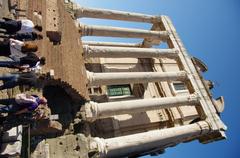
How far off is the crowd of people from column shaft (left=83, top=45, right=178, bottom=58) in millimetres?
7206

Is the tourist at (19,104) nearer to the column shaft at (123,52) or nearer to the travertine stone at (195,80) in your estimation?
the column shaft at (123,52)

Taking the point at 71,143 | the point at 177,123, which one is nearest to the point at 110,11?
the point at 177,123

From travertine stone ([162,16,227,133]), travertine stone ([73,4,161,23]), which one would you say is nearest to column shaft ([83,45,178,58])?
travertine stone ([162,16,227,133])

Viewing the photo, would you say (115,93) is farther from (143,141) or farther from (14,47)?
(14,47)

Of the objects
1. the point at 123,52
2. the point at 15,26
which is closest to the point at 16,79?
the point at 15,26

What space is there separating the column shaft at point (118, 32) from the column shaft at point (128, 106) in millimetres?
5546

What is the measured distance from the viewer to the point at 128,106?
15070 millimetres

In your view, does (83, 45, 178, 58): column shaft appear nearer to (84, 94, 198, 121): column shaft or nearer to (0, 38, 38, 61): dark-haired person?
(84, 94, 198, 121): column shaft

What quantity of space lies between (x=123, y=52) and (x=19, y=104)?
10406 mm

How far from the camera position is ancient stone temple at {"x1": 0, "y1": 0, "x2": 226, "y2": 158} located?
12.4 metres

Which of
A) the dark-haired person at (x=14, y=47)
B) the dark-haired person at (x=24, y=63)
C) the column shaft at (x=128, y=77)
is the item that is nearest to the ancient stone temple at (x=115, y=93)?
the column shaft at (x=128, y=77)

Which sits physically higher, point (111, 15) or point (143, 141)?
point (111, 15)

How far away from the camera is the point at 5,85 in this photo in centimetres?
845

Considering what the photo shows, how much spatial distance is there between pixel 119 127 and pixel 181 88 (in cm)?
822
